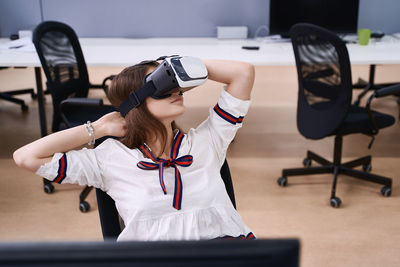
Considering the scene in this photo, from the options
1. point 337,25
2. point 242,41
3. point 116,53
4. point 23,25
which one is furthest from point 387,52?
point 23,25

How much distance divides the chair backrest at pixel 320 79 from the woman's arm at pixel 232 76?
1.11 metres

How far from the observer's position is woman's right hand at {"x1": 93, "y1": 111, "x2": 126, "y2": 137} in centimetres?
144

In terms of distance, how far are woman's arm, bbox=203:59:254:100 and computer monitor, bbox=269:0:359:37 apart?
2.83 m

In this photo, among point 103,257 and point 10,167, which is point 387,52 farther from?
point 103,257

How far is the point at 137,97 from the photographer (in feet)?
4.45

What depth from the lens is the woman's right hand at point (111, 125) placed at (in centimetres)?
144

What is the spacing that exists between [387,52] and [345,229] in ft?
4.89

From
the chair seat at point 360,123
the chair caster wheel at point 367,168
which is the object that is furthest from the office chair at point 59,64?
the chair caster wheel at point 367,168

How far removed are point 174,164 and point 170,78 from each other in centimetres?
27

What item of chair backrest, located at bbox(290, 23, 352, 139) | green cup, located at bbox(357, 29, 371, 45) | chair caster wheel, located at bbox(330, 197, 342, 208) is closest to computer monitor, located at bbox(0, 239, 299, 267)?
chair backrest, located at bbox(290, 23, 352, 139)

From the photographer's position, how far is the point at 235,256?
1.44ft

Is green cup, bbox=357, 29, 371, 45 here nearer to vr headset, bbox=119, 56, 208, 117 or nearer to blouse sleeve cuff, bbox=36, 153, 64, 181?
vr headset, bbox=119, 56, 208, 117

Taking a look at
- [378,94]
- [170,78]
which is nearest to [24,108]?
[378,94]

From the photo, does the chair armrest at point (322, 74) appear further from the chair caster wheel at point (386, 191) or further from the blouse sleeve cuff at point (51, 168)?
the blouse sleeve cuff at point (51, 168)
